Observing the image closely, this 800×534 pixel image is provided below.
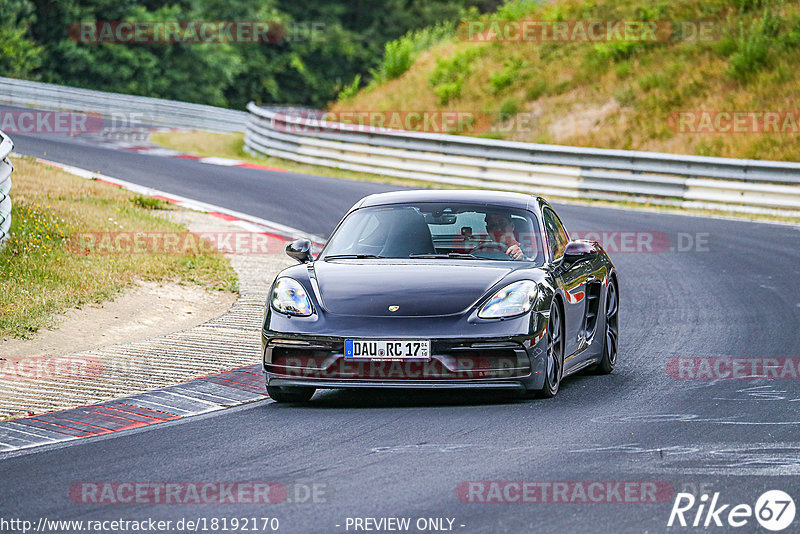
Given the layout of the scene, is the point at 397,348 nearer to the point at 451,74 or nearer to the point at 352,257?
the point at 352,257

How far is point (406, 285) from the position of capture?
27.5 feet

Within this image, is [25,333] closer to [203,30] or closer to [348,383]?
[348,383]

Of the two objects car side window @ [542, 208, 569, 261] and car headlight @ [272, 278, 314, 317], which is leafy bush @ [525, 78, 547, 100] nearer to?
car side window @ [542, 208, 569, 261]

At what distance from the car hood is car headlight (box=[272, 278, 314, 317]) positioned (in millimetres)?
125

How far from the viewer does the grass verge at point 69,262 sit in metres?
11.6

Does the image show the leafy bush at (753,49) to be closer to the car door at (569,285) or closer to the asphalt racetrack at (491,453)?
the asphalt racetrack at (491,453)

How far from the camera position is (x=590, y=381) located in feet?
31.5

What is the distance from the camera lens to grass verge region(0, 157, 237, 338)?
11633mm

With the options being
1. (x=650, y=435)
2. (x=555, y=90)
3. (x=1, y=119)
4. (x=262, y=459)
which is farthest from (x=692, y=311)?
(x=1, y=119)

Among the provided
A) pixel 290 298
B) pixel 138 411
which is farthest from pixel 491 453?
pixel 138 411

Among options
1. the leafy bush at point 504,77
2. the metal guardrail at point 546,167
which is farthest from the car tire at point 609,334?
the leafy bush at point 504,77
